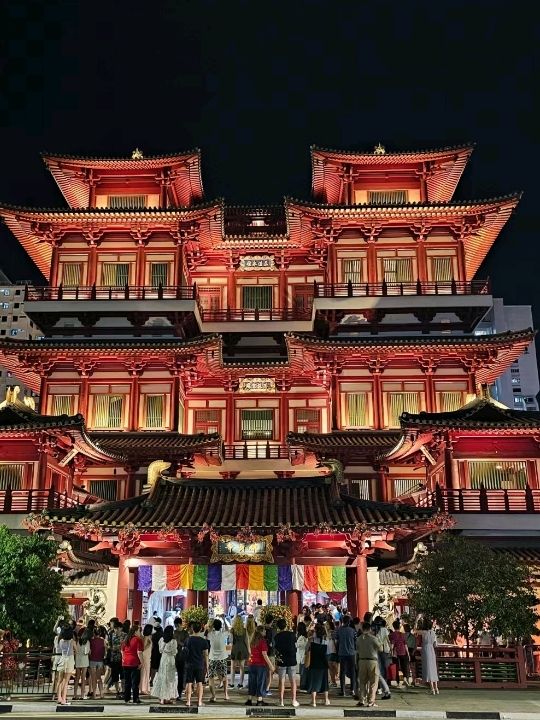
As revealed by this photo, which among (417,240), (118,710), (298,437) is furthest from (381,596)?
(417,240)

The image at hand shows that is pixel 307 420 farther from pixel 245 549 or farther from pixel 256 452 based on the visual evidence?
pixel 245 549

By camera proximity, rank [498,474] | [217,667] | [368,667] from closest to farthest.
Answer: [368,667] → [217,667] → [498,474]

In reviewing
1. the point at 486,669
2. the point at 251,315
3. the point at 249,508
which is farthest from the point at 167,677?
the point at 251,315

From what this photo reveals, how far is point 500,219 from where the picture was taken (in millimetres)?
42531

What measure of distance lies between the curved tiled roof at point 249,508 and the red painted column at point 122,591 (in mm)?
1684

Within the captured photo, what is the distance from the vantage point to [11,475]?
109 feet

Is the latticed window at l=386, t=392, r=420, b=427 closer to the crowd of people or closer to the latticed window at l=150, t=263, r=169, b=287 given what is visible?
the latticed window at l=150, t=263, r=169, b=287

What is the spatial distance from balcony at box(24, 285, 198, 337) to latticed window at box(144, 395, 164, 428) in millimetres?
3884

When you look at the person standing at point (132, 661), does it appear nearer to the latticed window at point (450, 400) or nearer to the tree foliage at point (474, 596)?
the tree foliage at point (474, 596)

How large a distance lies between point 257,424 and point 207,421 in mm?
2675

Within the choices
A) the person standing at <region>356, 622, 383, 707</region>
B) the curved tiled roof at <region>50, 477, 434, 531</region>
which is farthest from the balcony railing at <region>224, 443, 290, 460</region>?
the person standing at <region>356, 622, 383, 707</region>

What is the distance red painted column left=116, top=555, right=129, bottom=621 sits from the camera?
78.9ft

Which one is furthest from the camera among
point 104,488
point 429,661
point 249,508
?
point 104,488

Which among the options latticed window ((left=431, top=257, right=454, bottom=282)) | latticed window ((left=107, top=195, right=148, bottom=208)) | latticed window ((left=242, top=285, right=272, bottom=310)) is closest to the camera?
latticed window ((left=431, top=257, right=454, bottom=282))
